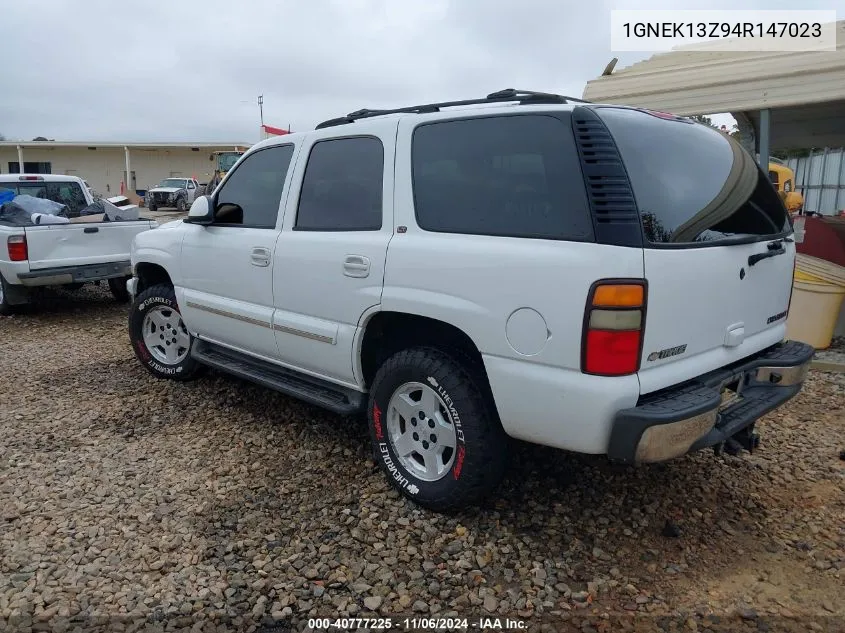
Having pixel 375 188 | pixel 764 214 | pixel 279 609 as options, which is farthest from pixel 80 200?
pixel 764 214

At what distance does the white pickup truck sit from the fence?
43.7 feet

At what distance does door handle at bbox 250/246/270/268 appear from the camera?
12.7ft

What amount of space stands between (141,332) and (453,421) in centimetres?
337

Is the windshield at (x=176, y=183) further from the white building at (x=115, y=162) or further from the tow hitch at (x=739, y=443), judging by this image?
the tow hitch at (x=739, y=443)

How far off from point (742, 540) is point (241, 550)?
237cm

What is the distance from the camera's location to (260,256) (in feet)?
12.8

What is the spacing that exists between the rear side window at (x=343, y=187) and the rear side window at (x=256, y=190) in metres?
0.27

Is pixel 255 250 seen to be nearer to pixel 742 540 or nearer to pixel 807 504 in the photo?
pixel 742 540

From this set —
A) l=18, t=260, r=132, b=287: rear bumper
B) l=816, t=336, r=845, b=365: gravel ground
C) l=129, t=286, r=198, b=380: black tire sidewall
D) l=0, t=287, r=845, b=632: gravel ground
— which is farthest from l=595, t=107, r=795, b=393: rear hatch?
l=18, t=260, r=132, b=287: rear bumper

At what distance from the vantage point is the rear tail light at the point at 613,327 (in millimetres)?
2436

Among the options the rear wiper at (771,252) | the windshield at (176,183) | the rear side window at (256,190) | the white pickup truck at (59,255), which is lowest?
the white pickup truck at (59,255)

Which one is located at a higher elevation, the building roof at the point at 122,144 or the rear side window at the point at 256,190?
the building roof at the point at 122,144

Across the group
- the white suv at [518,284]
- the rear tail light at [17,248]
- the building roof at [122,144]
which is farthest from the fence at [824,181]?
the building roof at [122,144]

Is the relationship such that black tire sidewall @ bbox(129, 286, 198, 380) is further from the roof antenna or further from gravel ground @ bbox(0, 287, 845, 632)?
the roof antenna
